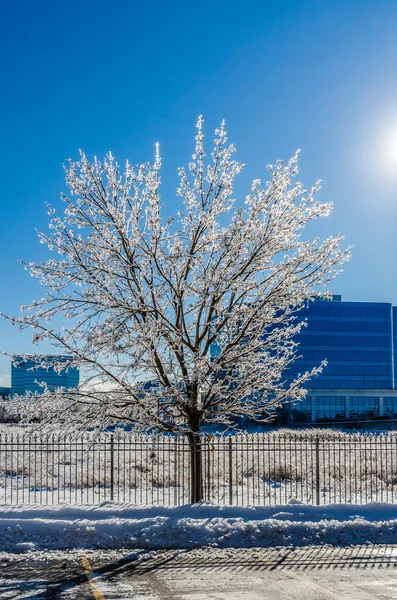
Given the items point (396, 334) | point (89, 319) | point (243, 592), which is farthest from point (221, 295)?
point (396, 334)

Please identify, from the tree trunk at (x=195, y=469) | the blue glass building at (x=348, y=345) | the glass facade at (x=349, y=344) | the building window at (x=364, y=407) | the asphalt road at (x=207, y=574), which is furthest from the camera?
the glass facade at (x=349, y=344)

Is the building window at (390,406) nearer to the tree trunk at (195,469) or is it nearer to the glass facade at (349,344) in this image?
the glass facade at (349,344)

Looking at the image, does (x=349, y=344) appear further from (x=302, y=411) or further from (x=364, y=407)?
(x=302, y=411)

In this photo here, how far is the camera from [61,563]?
1084cm

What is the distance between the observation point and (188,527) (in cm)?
1300

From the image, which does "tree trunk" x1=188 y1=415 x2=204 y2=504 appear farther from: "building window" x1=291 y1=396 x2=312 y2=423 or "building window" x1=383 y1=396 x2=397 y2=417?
"building window" x1=383 y1=396 x2=397 y2=417

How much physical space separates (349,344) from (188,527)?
110265 millimetres

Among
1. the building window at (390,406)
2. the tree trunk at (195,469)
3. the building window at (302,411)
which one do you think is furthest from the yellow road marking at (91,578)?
the building window at (390,406)

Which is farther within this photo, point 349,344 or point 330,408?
point 349,344

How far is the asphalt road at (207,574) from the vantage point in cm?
882

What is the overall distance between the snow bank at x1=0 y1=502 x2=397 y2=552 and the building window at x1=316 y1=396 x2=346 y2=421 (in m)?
86.7

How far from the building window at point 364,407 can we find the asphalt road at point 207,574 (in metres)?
94.0

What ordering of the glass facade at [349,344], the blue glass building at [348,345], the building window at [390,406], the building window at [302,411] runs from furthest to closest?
1. the glass facade at [349,344]
2. the blue glass building at [348,345]
3. the building window at [390,406]
4. the building window at [302,411]

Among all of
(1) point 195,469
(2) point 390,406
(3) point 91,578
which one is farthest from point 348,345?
(3) point 91,578
